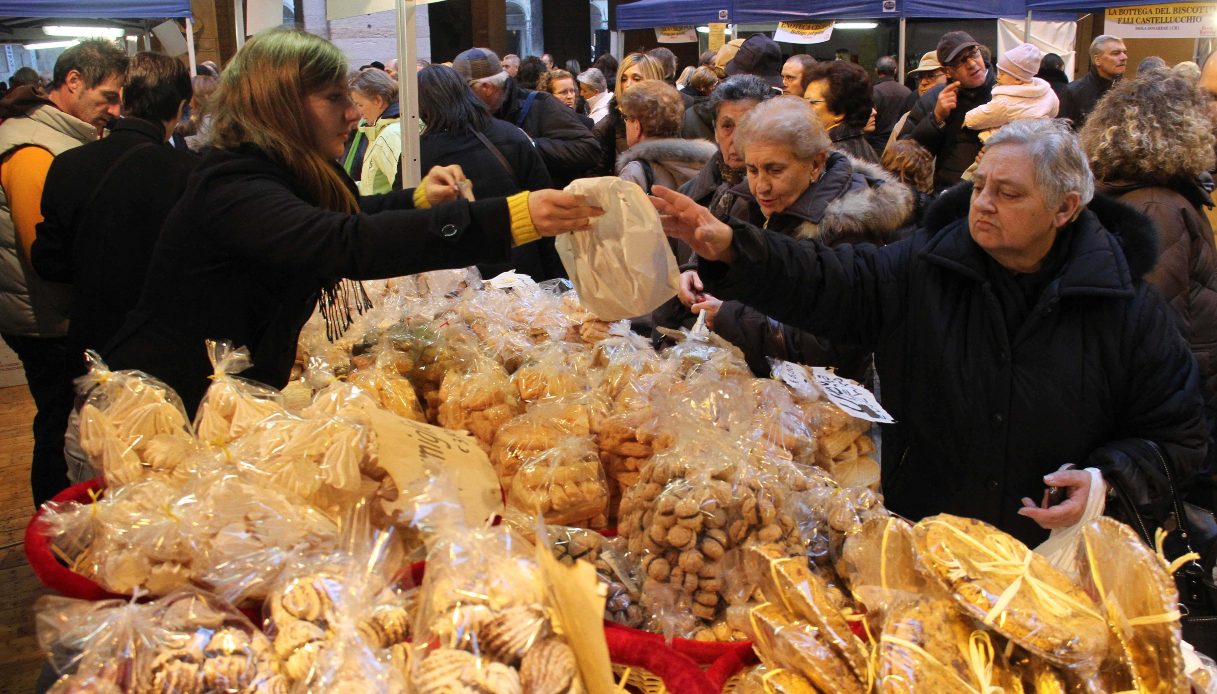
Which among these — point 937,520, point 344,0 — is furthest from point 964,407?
point 344,0

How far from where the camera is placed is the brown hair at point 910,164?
4.31 m

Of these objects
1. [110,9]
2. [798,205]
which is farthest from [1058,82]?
[110,9]

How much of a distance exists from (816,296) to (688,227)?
1.31 feet

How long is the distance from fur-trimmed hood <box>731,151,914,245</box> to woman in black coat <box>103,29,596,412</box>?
3.44 feet

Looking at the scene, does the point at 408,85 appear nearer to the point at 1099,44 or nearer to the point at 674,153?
the point at 674,153

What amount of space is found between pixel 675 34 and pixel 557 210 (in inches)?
441

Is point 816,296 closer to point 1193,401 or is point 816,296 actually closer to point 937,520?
point 1193,401

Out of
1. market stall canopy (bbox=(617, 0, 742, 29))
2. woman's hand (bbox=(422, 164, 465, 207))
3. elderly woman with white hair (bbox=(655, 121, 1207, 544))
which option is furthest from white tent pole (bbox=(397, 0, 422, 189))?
market stall canopy (bbox=(617, 0, 742, 29))

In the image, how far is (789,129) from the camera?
2.77 meters

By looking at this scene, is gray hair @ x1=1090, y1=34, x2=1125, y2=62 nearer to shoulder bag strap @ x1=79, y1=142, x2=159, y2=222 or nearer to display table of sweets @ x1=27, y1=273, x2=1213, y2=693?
display table of sweets @ x1=27, y1=273, x2=1213, y2=693

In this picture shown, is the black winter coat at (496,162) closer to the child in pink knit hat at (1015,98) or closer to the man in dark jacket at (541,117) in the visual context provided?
the man in dark jacket at (541,117)

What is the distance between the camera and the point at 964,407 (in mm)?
2184

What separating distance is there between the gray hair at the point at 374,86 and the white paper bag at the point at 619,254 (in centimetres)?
407

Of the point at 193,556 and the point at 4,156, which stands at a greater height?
the point at 4,156
